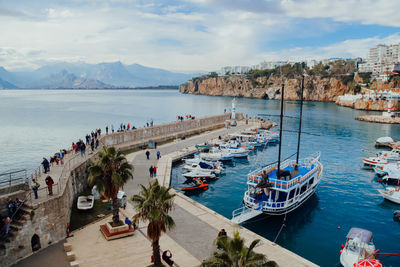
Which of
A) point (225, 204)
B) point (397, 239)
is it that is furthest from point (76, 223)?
point (397, 239)

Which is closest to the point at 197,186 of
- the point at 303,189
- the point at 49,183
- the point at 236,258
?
the point at 303,189

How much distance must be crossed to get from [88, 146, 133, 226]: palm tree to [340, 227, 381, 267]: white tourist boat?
1500 cm

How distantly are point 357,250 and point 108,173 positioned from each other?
1676cm

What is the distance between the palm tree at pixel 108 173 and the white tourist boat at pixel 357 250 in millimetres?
14998

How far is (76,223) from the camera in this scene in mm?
20609

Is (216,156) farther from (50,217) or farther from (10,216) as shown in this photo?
(10,216)

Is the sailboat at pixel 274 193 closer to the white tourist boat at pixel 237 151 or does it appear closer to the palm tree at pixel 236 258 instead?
the palm tree at pixel 236 258

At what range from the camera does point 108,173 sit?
58.9 feet

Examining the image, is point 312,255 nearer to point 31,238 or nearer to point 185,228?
point 185,228

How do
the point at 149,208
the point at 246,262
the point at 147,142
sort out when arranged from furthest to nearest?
1. the point at 147,142
2. the point at 149,208
3. the point at 246,262

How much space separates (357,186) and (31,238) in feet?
112

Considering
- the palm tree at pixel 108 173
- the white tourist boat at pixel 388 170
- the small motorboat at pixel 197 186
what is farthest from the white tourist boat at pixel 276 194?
the white tourist boat at pixel 388 170

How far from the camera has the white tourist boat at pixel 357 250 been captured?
59.8ft

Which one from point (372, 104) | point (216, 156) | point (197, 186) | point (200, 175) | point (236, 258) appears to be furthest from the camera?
point (372, 104)
